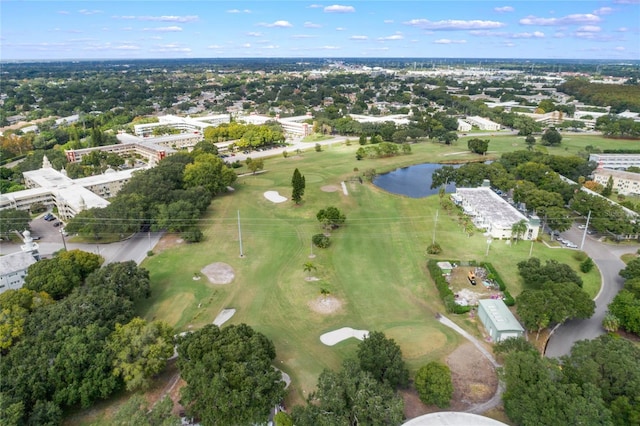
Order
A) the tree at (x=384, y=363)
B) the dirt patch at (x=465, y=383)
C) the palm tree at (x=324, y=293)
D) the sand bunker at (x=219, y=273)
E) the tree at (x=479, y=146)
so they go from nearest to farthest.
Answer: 1. the dirt patch at (x=465, y=383)
2. the tree at (x=384, y=363)
3. the palm tree at (x=324, y=293)
4. the sand bunker at (x=219, y=273)
5. the tree at (x=479, y=146)

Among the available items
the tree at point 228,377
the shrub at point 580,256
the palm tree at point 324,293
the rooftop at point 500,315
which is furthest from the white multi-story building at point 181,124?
the rooftop at point 500,315

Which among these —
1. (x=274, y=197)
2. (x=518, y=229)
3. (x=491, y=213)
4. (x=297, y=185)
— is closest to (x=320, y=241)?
(x=297, y=185)

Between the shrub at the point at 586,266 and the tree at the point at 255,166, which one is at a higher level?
the tree at the point at 255,166

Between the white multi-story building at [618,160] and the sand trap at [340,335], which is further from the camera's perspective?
the white multi-story building at [618,160]

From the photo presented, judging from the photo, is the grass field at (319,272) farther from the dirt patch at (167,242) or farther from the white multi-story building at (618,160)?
the white multi-story building at (618,160)

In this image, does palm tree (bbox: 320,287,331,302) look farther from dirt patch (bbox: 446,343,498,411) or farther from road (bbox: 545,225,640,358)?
road (bbox: 545,225,640,358)

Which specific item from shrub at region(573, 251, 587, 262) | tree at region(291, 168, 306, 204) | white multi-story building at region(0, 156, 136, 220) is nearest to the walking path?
shrub at region(573, 251, 587, 262)

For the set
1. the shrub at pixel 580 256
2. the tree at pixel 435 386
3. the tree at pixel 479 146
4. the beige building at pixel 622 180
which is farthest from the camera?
the tree at pixel 479 146

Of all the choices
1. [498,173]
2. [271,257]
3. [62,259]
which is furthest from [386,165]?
[62,259]
